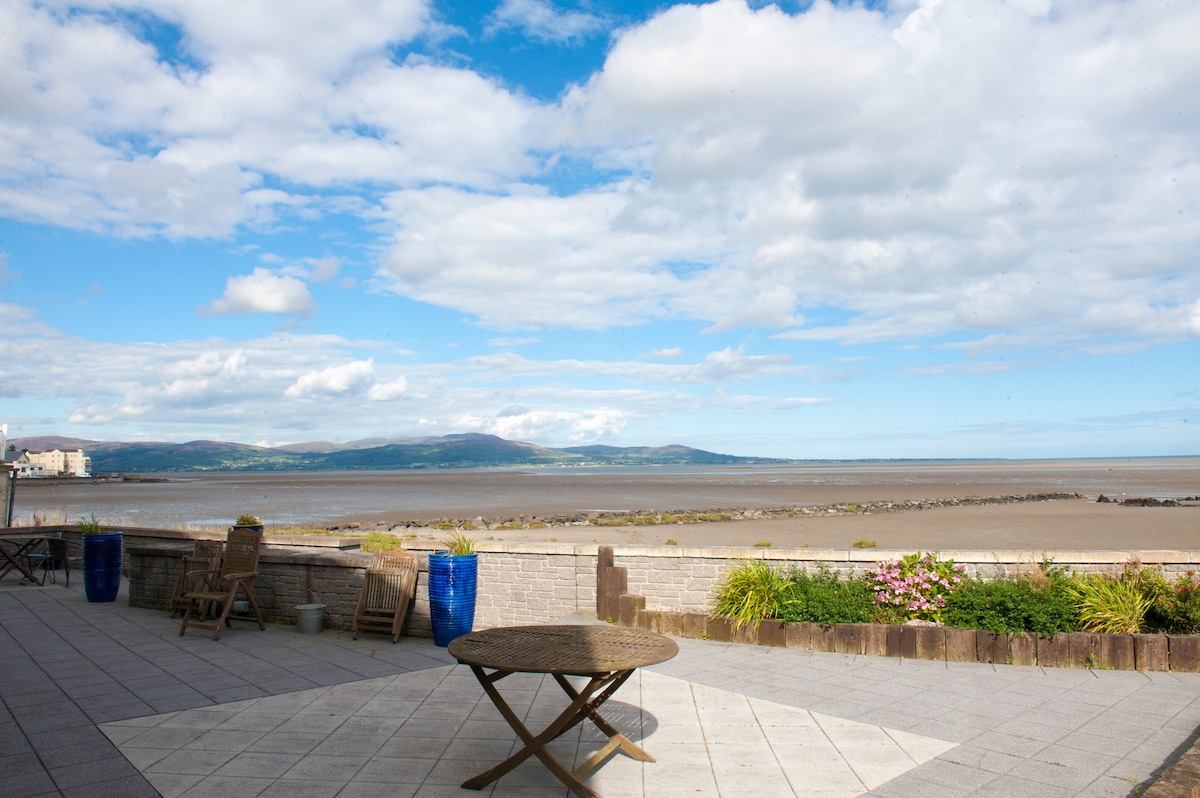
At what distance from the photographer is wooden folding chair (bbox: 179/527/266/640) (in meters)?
8.99

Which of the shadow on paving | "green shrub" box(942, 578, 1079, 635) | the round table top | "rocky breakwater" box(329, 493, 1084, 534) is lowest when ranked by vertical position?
"rocky breakwater" box(329, 493, 1084, 534)

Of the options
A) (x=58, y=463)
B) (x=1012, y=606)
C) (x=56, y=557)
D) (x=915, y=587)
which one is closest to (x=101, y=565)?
(x=56, y=557)

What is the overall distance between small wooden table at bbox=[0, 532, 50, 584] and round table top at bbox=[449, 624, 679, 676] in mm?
11867

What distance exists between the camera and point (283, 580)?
9719mm

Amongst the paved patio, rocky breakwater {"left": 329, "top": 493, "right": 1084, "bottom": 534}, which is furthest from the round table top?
rocky breakwater {"left": 329, "top": 493, "right": 1084, "bottom": 534}

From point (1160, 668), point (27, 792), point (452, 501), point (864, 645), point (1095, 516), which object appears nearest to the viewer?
point (27, 792)

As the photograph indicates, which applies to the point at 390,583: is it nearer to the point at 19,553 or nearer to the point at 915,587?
the point at 915,587

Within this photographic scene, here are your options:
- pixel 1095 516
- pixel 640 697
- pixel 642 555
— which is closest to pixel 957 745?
pixel 640 697

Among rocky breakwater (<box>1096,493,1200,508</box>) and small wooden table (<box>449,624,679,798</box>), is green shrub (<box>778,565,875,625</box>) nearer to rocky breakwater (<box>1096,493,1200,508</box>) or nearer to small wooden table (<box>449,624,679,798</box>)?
small wooden table (<box>449,624,679,798</box>)

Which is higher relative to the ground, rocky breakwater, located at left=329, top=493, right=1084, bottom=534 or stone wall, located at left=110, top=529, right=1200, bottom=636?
stone wall, located at left=110, top=529, right=1200, bottom=636

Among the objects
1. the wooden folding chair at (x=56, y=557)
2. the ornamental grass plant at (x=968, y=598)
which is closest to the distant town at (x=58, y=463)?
the wooden folding chair at (x=56, y=557)

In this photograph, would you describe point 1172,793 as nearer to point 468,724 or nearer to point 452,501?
point 468,724

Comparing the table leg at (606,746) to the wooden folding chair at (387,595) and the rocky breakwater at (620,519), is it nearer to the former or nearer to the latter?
the wooden folding chair at (387,595)

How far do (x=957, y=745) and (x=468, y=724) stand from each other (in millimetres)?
3399
